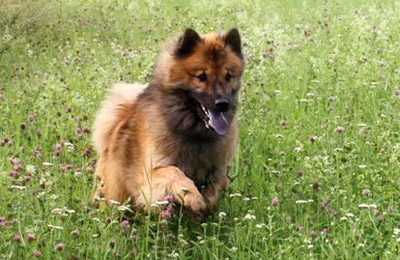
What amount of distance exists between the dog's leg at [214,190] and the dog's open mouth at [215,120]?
369mm

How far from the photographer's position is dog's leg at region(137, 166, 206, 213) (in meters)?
4.66

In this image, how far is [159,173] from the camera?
5.10 m

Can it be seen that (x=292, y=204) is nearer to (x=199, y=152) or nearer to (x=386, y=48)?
(x=199, y=152)

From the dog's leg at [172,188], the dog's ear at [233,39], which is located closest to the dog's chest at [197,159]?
the dog's leg at [172,188]

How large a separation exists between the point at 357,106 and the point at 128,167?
2.76m

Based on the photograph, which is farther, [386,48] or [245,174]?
[386,48]

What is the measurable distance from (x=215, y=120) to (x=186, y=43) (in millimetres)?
602

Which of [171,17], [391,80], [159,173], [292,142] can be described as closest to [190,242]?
[159,173]

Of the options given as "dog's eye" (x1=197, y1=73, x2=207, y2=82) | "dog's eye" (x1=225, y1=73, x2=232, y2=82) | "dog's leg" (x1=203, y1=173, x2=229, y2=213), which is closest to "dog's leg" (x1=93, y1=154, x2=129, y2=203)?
"dog's leg" (x1=203, y1=173, x2=229, y2=213)

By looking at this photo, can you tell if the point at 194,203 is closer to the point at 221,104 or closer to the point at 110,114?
the point at 221,104

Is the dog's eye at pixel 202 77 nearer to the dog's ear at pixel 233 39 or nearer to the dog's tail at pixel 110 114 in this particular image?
the dog's ear at pixel 233 39

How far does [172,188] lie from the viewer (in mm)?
4887

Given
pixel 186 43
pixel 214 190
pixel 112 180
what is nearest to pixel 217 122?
pixel 214 190

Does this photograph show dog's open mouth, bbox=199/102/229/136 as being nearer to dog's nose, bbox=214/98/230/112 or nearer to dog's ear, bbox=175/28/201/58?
dog's nose, bbox=214/98/230/112
